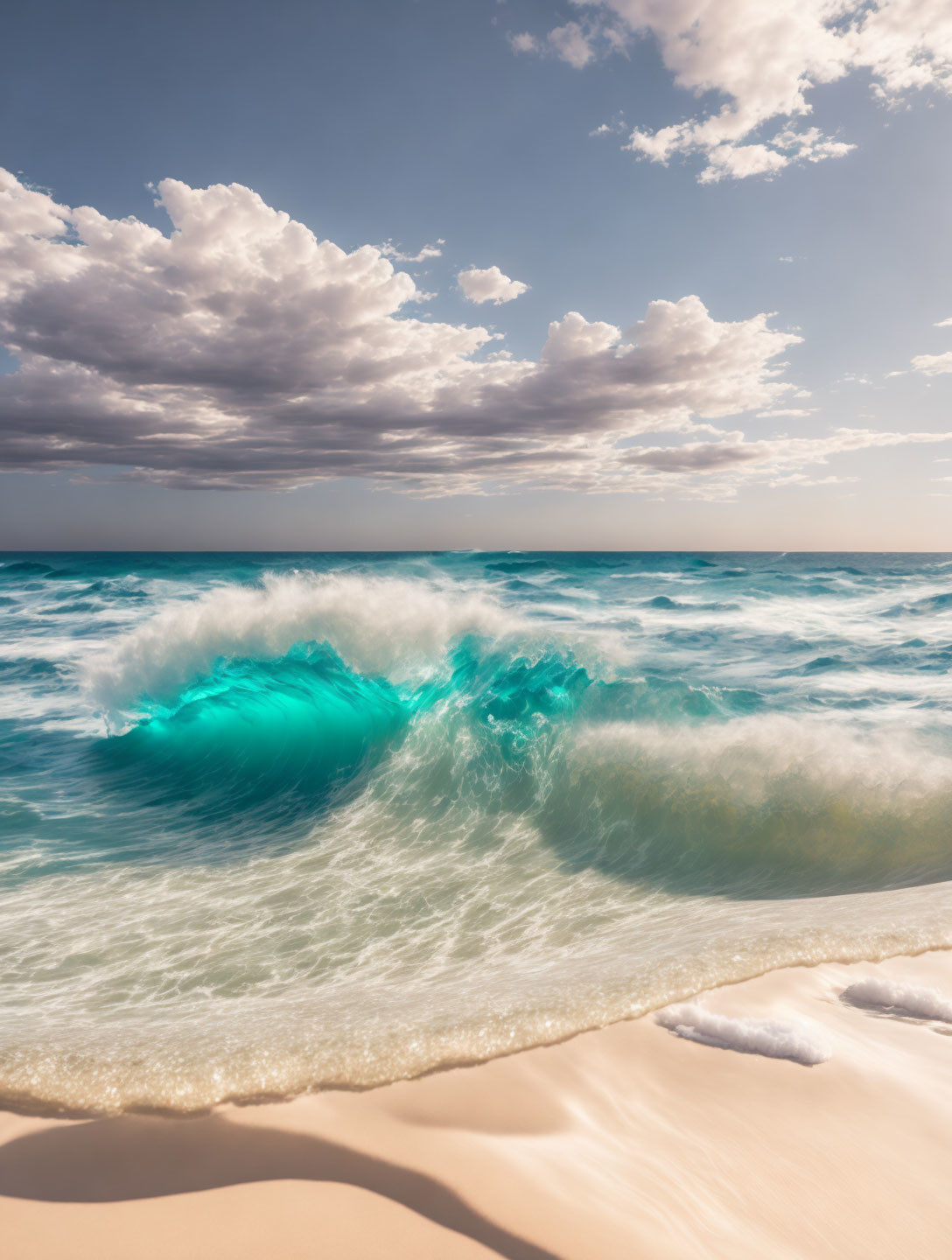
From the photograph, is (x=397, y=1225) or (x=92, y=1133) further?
(x=92, y=1133)

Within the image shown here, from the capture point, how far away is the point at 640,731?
312 inches

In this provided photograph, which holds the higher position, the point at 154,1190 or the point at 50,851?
the point at 154,1190

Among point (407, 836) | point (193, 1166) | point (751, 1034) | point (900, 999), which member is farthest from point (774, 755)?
point (193, 1166)

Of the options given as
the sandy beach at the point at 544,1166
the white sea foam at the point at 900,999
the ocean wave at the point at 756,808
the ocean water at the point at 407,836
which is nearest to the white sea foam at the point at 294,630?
the ocean water at the point at 407,836

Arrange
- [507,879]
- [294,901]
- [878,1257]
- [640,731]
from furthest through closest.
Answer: [640,731], [507,879], [294,901], [878,1257]

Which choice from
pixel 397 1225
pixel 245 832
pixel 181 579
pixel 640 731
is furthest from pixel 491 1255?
pixel 181 579

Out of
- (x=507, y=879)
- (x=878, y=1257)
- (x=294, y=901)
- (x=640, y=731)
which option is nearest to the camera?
(x=878, y=1257)

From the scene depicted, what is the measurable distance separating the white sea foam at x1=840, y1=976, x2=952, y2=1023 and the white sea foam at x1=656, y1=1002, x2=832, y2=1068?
43 cm

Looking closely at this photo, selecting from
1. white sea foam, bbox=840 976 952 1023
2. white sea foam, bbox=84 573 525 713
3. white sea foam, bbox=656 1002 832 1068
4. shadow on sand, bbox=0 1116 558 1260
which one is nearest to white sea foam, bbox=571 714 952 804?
white sea foam, bbox=84 573 525 713

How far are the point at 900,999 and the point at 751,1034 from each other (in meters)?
0.84

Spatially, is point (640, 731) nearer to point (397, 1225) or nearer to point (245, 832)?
point (245, 832)

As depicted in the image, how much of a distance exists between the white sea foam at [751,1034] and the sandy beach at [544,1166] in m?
0.04

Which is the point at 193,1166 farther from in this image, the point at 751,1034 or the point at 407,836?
the point at 407,836

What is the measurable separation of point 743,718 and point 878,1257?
681cm
